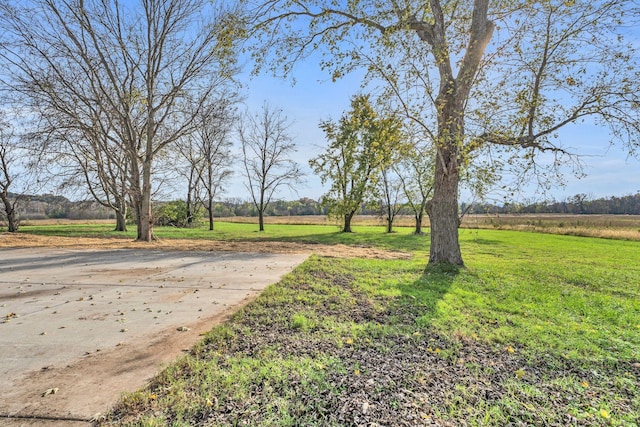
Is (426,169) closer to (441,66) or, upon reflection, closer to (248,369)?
(441,66)

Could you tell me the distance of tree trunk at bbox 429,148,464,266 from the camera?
26.9 feet

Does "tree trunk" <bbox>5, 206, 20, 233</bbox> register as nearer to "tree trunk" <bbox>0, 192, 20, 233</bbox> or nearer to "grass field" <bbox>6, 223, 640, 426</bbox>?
"tree trunk" <bbox>0, 192, 20, 233</bbox>

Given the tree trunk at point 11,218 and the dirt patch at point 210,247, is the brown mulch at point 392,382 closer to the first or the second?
the dirt patch at point 210,247

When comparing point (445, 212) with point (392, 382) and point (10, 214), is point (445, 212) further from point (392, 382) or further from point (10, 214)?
point (10, 214)

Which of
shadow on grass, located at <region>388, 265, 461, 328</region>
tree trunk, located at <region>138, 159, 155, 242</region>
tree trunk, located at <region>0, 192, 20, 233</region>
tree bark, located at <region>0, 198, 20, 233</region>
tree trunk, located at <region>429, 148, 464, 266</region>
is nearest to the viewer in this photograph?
shadow on grass, located at <region>388, 265, 461, 328</region>

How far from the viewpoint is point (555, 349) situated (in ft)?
11.4

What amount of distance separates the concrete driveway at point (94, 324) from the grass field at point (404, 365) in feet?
1.12

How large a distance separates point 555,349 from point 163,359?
4094 millimetres

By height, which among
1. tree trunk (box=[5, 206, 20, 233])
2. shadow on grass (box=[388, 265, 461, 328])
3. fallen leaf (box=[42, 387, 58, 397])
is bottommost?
shadow on grass (box=[388, 265, 461, 328])

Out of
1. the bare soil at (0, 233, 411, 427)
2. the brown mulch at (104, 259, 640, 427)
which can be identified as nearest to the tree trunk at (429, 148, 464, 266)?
the brown mulch at (104, 259, 640, 427)

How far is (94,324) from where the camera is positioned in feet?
12.2

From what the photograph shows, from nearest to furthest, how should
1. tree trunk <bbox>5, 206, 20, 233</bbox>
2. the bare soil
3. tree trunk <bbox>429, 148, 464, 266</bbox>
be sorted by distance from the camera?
the bare soil < tree trunk <bbox>429, 148, 464, 266</bbox> < tree trunk <bbox>5, 206, 20, 233</bbox>

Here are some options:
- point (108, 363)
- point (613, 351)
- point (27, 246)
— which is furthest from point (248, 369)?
point (27, 246)

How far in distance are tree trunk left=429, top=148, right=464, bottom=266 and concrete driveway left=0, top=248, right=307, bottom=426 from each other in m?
4.15
